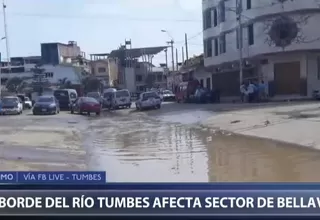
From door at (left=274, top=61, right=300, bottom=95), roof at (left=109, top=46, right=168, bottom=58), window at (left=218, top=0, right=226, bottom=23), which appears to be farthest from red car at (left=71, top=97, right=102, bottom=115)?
door at (left=274, top=61, right=300, bottom=95)

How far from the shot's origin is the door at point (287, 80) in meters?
3.57

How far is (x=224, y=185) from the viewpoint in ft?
9.04

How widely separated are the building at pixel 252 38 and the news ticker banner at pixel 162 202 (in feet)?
3.62

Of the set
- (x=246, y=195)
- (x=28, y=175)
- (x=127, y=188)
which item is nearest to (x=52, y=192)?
(x=28, y=175)

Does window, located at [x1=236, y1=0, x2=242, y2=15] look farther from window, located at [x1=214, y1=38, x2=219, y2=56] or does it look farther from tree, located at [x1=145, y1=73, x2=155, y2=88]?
tree, located at [x1=145, y1=73, x2=155, y2=88]

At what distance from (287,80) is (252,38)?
15.7 inches

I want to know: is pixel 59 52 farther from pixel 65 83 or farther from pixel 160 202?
pixel 160 202

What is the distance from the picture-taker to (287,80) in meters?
3.62

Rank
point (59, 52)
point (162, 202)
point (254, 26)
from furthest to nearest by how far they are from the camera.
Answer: point (254, 26) → point (59, 52) → point (162, 202)

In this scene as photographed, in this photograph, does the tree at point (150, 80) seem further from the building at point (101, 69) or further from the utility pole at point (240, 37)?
the utility pole at point (240, 37)

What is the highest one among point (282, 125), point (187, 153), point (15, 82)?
point (15, 82)

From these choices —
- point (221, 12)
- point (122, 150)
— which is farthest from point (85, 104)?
point (122, 150)

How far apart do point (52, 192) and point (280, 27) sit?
2.07 metres

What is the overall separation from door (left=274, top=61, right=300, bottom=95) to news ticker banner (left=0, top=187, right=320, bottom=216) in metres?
1.14
